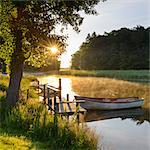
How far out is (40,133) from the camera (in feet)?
46.0

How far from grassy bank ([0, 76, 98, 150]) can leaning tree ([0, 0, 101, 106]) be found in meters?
3.49

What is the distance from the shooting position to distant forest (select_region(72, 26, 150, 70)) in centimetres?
10119

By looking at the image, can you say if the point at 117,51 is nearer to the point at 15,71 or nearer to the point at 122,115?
the point at 122,115

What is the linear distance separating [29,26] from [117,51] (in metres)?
92.9

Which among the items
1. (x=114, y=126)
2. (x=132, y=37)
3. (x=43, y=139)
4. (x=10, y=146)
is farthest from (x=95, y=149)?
(x=132, y=37)

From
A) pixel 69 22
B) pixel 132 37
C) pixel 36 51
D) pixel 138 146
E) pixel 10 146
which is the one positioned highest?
pixel 132 37

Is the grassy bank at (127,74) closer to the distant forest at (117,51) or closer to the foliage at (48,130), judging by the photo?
the distant forest at (117,51)

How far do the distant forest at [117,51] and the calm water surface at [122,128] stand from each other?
7091 cm

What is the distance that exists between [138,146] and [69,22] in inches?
303

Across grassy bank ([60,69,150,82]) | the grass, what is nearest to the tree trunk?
the grass

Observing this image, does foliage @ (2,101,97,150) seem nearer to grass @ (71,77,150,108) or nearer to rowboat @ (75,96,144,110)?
rowboat @ (75,96,144,110)

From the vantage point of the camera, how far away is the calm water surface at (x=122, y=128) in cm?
1714

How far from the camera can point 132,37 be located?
4355 inches

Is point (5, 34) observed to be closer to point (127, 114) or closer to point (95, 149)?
point (95, 149)
